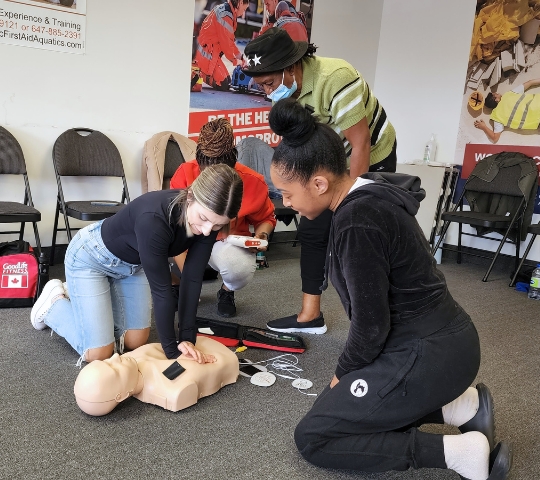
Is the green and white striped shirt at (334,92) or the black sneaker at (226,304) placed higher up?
the green and white striped shirt at (334,92)

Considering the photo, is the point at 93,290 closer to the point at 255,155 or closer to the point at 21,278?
the point at 21,278

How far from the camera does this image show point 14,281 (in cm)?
230

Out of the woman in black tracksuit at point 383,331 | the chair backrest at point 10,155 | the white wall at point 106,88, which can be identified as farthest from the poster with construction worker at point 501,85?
the chair backrest at point 10,155

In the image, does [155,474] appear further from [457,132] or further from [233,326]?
[457,132]

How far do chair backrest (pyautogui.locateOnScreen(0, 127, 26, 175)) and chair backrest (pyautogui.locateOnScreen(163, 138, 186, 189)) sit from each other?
0.89 metres

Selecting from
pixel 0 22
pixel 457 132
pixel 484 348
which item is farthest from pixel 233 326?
pixel 457 132

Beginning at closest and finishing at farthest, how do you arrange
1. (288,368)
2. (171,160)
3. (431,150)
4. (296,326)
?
(288,368), (296,326), (171,160), (431,150)

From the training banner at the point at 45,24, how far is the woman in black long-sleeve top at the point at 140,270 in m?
Result: 1.66

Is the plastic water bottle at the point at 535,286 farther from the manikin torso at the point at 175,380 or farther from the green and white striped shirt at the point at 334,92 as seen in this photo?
the manikin torso at the point at 175,380

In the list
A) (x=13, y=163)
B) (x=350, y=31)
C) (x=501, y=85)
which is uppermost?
(x=350, y=31)

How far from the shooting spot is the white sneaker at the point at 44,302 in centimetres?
197

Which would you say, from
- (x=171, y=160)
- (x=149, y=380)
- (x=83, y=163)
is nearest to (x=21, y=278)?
(x=83, y=163)

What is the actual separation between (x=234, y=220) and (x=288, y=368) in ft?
2.48

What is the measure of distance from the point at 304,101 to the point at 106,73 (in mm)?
1811
